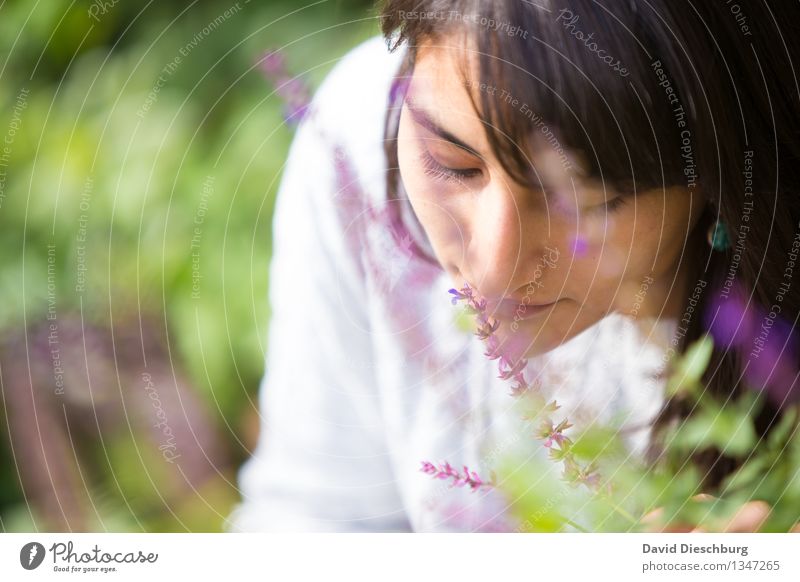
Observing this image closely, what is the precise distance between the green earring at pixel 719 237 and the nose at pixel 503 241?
11 centimetres

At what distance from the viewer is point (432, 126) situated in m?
0.51

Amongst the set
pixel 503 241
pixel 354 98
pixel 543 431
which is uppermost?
pixel 354 98

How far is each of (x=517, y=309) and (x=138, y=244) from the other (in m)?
0.25

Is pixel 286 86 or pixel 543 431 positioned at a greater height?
pixel 286 86

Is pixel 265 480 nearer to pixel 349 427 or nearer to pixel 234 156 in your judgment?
pixel 349 427

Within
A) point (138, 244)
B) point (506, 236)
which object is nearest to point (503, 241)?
point (506, 236)

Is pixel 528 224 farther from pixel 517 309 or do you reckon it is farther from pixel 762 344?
pixel 762 344

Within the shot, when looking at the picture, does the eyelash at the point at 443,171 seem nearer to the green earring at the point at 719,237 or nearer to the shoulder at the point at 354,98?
the shoulder at the point at 354,98

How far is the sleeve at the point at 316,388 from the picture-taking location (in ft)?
1.76

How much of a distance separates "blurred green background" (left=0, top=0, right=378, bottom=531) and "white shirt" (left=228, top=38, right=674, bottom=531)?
23 mm

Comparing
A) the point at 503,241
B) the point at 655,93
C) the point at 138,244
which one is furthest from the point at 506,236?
the point at 138,244
